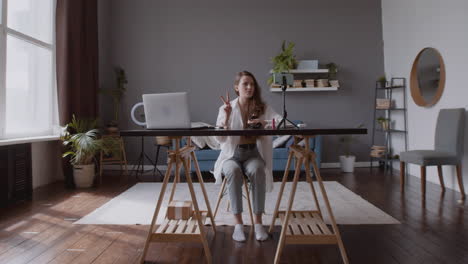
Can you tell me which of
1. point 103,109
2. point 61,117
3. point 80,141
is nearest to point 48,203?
point 80,141

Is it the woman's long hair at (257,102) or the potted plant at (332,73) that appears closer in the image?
the woman's long hair at (257,102)

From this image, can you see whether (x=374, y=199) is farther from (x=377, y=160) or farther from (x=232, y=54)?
(x=232, y=54)

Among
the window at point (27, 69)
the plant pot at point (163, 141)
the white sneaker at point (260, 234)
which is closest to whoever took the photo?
the white sneaker at point (260, 234)

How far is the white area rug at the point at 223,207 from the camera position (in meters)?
2.65

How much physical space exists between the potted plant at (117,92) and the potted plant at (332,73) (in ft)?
10.9

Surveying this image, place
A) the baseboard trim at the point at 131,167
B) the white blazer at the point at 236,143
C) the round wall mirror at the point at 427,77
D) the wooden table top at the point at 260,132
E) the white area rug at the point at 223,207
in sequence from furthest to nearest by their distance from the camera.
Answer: the baseboard trim at the point at 131,167, the round wall mirror at the point at 427,77, the white area rug at the point at 223,207, the white blazer at the point at 236,143, the wooden table top at the point at 260,132

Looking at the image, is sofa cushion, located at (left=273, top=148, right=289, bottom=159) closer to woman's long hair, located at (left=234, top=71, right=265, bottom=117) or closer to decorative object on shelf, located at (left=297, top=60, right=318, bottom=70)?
decorative object on shelf, located at (left=297, top=60, right=318, bottom=70)

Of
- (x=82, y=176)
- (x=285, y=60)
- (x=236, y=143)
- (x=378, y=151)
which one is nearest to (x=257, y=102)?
(x=236, y=143)

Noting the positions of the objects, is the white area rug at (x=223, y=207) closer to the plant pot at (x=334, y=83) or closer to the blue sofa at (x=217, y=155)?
the blue sofa at (x=217, y=155)

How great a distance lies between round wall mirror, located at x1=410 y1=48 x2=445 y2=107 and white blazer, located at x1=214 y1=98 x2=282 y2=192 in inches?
108

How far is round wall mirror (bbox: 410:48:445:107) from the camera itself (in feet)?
13.3

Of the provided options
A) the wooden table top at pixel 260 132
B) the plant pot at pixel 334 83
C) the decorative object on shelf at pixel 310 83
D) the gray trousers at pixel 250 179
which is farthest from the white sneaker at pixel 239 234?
the plant pot at pixel 334 83

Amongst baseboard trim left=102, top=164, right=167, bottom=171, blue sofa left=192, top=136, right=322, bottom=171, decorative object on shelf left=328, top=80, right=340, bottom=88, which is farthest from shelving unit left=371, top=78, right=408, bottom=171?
baseboard trim left=102, top=164, right=167, bottom=171

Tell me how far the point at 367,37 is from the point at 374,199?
10.9 ft
